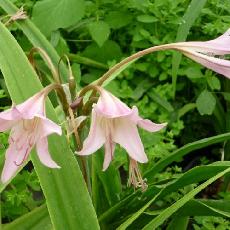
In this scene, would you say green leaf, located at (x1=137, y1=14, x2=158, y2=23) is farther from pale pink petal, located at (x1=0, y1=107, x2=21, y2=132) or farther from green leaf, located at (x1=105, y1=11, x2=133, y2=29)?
pale pink petal, located at (x1=0, y1=107, x2=21, y2=132)

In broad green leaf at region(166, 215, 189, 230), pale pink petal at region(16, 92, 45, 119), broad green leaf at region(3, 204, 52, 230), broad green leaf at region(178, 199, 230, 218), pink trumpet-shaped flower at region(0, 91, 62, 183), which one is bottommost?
broad green leaf at region(166, 215, 189, 230)

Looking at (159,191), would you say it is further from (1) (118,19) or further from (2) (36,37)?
(1) (118,19)

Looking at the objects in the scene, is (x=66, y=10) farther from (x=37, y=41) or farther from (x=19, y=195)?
(x=19, y=195)

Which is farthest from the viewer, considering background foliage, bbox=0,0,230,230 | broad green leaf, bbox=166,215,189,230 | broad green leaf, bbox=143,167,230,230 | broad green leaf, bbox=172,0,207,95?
broad green leaf, bbox=172,0,207,95

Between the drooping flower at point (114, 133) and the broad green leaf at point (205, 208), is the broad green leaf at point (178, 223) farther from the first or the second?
the drooping flower at point (114, 133)

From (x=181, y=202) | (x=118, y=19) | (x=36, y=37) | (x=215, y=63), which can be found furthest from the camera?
(x=118, y=19)

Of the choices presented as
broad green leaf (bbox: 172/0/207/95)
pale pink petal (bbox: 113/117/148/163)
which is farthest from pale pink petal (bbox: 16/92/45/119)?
broad green leaf (bbox: 172/0/207/95)

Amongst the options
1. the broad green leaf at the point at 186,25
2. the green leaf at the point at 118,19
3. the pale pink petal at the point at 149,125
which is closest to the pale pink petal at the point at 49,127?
the pale pink petal at the point at 149,125

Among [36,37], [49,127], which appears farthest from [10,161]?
[36,37]

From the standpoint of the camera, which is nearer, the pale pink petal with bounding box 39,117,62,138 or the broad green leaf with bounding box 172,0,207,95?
the pale pink petal with bounding box 39,117,62,138
